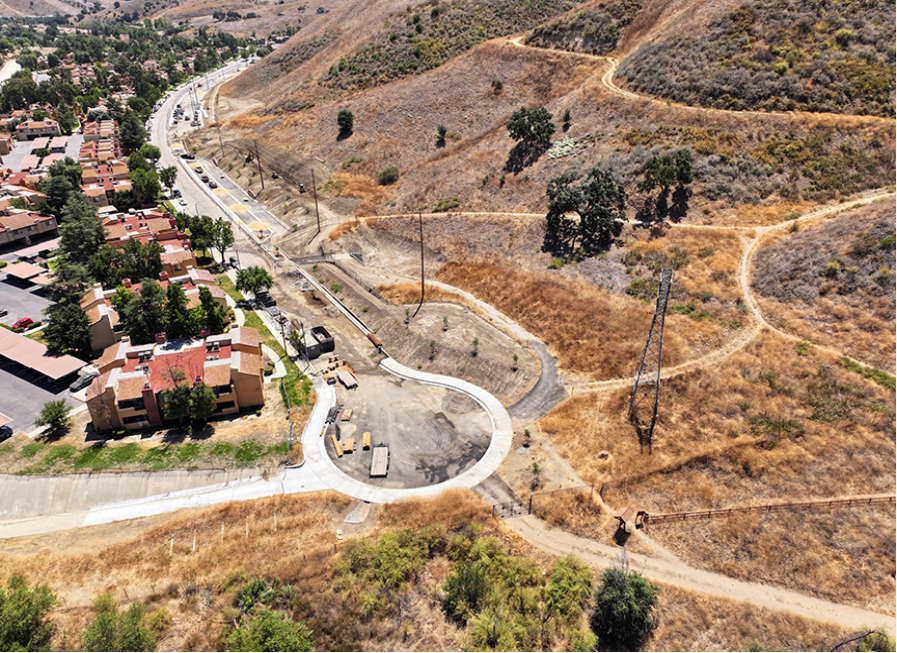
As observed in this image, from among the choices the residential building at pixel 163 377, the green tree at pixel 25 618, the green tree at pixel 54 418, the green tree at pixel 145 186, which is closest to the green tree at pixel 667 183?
the residential building at pixel 163 377

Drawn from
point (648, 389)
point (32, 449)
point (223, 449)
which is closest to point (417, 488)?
point (223, 449)

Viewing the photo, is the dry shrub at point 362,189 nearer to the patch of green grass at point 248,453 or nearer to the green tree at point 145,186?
the green tree at point 145,186

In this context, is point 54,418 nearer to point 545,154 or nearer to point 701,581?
point 701,581

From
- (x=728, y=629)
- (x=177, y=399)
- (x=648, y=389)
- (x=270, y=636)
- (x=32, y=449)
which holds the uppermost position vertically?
(x=177, y=399)

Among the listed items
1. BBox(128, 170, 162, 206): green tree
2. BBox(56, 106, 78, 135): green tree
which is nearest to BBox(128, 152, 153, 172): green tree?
BBox(128, 170, 162, 206): green tree

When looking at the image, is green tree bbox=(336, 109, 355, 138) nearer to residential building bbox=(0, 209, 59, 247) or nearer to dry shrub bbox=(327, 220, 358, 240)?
dry shrub bbox=(327, 220, 358, 240)

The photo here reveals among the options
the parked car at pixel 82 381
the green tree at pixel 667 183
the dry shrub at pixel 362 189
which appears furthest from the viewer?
the dry shrub at pixel 362 189

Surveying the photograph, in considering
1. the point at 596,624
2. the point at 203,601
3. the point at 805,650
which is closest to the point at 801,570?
the point at 805,650
